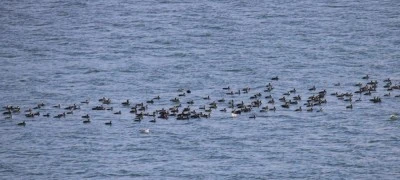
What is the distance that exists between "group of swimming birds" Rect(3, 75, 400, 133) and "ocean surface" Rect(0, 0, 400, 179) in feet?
1.56

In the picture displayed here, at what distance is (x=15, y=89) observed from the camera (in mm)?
120250

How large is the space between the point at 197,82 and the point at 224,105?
943cm

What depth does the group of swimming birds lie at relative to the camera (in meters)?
110

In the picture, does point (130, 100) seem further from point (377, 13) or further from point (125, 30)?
point (377, 13)

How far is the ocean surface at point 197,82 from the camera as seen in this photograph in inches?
3898

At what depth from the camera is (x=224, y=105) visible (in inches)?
4446

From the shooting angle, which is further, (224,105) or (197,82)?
(197,82)

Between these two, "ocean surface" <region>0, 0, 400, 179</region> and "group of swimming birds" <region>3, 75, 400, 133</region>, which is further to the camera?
"group of swimming birds" <region>3, 75, 400, 133</region>

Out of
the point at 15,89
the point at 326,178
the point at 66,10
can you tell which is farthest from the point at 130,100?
the point at 66,10

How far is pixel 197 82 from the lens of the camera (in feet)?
399

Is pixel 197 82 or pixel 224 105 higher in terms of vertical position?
pixel 197 82

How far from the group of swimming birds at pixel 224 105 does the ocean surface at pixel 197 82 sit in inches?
18.8

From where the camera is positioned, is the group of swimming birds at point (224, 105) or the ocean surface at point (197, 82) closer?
the ocean surface at point (197, 82)

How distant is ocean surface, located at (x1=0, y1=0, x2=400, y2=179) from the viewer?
99.0 meters
